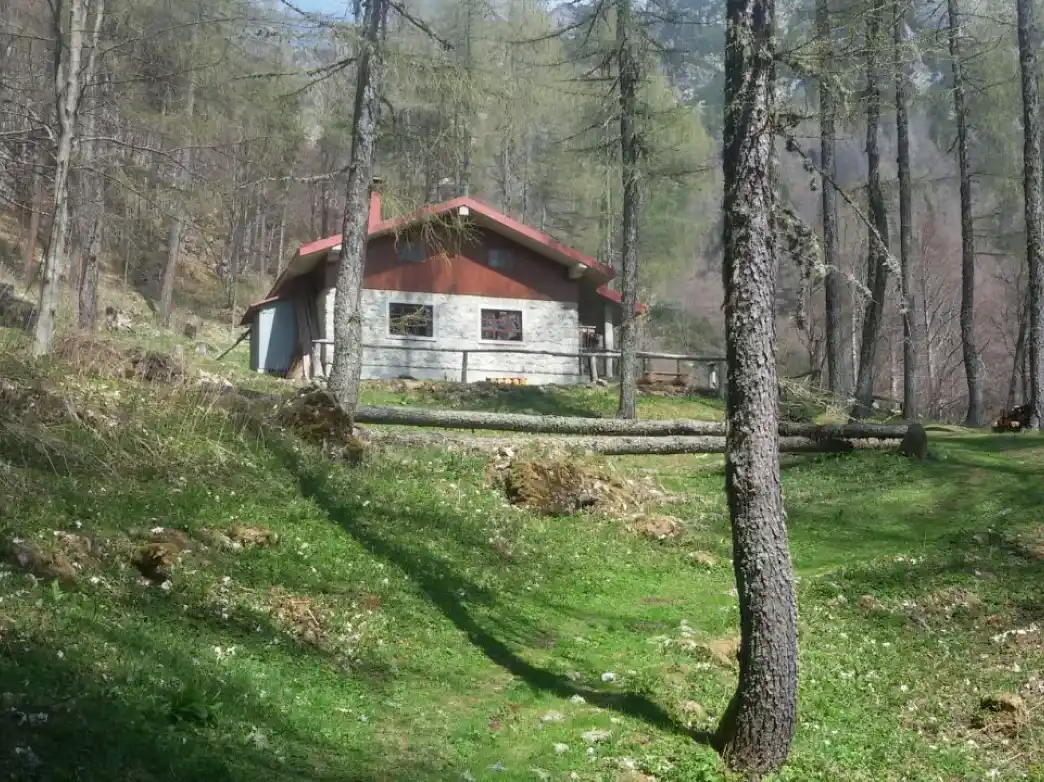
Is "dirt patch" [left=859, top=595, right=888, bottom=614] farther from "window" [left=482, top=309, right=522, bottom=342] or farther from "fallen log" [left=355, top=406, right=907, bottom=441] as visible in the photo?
"window" [left=482, top=309, right=522, bottom=342]

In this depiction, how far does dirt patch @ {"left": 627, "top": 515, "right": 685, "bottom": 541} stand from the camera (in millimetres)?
13273

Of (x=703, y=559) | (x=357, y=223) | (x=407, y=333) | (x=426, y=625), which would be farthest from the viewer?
(x=407, y=333)

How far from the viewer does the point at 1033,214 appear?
22156 mm

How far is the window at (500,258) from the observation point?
31938 millimetres

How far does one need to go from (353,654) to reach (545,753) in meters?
2.01

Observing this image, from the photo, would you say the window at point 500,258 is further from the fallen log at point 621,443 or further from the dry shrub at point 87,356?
the dry shrub at point 87,356

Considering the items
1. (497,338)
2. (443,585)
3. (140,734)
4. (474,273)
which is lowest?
(443,585)

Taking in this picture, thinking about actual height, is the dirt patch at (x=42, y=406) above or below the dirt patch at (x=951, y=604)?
above

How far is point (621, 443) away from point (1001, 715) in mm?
11829

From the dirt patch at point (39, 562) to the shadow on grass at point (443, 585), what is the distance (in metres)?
3.49

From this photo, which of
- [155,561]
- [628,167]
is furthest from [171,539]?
[628,167]

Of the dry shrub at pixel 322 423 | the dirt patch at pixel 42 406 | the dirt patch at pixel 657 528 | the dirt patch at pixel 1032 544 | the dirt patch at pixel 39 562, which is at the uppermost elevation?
the dirt patch at pixel 42 406

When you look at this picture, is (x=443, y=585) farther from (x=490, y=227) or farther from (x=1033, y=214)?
(x=490, y=227)

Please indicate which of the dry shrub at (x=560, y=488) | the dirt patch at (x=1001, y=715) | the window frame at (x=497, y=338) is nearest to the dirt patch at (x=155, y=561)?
the dry shrub at (x=560, y=488)
